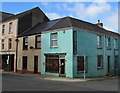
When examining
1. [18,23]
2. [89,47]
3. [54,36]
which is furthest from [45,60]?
[18,23]

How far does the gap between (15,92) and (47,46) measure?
39.5 ft

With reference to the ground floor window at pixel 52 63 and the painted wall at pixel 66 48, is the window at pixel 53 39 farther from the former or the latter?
the ground floor window at pixel 52 63

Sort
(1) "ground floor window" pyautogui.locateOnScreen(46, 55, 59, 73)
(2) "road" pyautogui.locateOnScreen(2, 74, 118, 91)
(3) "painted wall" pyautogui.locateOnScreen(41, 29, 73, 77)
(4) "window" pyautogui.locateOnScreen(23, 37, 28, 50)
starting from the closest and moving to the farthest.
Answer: (2) "road" pyautogui.locateOnScreen(2, 74, 118, 91) < (3) "painted wall" pyautogui.locateOnScreen(41, 29, 73, 77) < (1) "ground floor window" pyautogui.locateOnScreen(46, 55, 59, 73) < (4) "window" pyautogui.locateOnScreen(23, 37, 28, 50)

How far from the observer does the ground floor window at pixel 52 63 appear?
19.5 meters

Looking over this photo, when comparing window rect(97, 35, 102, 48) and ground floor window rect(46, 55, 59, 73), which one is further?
window rect(97, 35, 102, 48)

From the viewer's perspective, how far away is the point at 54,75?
63.8 feet

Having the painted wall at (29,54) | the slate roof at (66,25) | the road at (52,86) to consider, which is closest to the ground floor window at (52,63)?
the painted wall at (29,54)

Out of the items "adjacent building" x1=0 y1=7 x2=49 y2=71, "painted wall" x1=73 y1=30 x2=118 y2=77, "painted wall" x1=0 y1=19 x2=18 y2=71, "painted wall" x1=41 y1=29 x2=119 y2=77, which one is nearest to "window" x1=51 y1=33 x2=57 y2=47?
"painted wall" x1=41 y1=29 x2=119 y2=77

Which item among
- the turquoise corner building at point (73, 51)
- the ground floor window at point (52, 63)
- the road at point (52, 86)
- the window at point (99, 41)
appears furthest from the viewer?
the window at point (99, 41)

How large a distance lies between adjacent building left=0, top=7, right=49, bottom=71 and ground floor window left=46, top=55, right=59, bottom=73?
7366 mm

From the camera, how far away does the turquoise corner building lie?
18450 millimetres

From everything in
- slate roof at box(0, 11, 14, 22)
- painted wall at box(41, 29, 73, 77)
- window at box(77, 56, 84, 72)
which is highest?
slate roof at box(0, 11, 14, 22)

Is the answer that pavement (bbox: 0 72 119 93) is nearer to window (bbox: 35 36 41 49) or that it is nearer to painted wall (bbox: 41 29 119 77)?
painted wall (bbox: 41 29 119 77)

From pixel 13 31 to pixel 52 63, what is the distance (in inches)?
409
